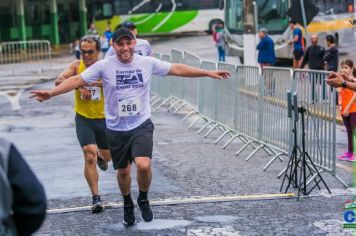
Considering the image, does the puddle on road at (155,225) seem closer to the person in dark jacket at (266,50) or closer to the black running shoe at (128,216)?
the black running shoe at (128,216)

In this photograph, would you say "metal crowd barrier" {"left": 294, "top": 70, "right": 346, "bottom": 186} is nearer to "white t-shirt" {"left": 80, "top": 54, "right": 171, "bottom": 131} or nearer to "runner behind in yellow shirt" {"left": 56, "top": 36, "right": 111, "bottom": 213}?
"white t-shirt" {"left": 80, "top": 54, "right": 171, "bottom": 131}

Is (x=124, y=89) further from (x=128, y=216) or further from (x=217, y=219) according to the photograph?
(x=217, y=219)

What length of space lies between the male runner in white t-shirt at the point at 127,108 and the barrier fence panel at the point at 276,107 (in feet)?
9.91

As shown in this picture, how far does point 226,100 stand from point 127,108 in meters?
5.71

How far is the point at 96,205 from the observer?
25.7 ft

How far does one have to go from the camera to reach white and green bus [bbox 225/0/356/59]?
29.3 meters

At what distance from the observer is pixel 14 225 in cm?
292

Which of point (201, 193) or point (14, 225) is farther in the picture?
point (201, 193)

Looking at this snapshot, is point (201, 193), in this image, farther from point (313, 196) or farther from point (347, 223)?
point (347, 223)

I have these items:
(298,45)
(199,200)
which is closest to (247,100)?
(199,200)

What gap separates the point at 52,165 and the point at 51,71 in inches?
929

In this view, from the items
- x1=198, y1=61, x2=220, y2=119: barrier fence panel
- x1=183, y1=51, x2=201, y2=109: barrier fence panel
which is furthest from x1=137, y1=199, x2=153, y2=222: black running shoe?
x1=183, y1=51, x2=201, y2=109: barrier fence panel

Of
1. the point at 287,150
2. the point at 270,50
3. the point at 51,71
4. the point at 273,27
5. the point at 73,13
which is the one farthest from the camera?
the point at 73,13

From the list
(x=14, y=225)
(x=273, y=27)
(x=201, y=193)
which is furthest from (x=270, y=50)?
(x=14, y=225)
